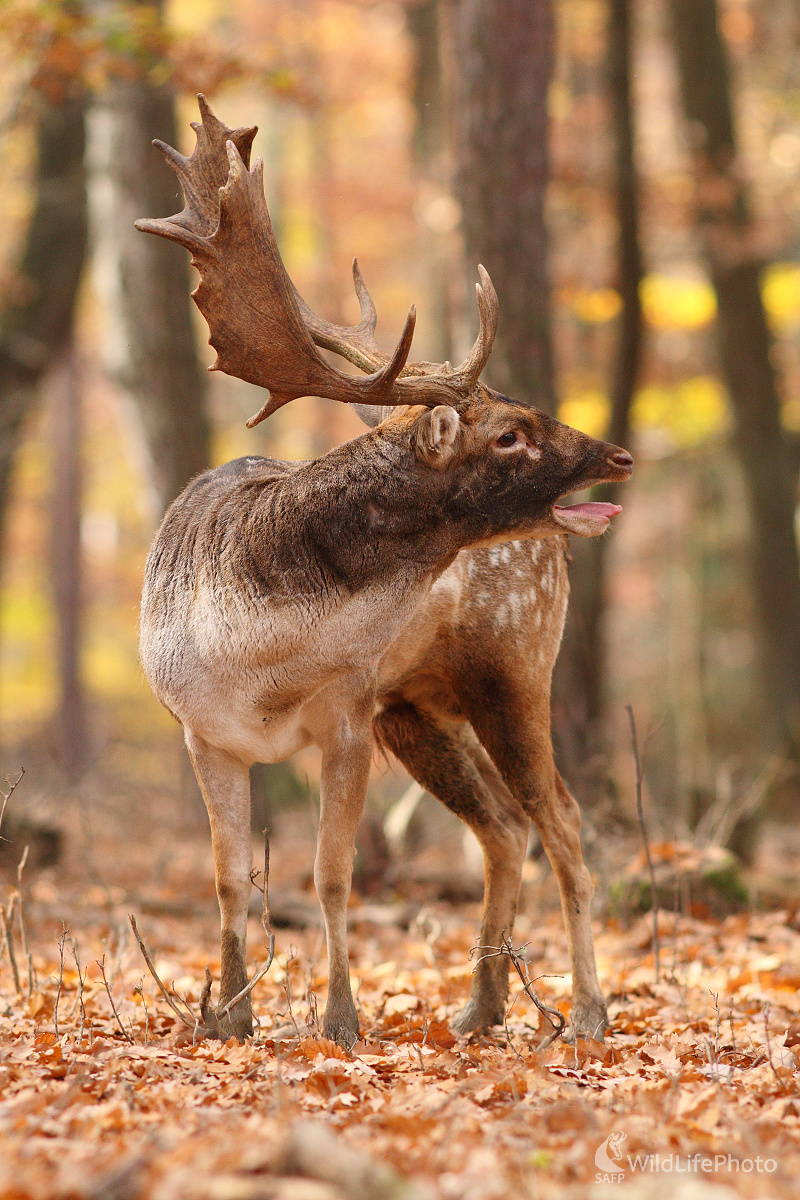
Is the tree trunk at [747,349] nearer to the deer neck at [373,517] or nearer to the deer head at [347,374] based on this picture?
the deer head at [347,374]

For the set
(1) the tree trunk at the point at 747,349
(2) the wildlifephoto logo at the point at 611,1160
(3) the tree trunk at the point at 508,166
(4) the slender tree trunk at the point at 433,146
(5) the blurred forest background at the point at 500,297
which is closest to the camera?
(2) the wildlifephoto logo at the point at 611,1160

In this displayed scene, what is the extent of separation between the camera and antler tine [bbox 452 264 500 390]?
198 inches

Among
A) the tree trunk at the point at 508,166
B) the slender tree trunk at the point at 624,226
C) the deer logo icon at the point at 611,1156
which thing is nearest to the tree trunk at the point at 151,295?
the tree trunk at the point at 508,166

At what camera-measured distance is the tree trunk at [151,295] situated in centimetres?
1066

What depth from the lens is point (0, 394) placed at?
1106 cm

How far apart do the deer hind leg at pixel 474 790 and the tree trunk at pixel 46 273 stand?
6.66 m

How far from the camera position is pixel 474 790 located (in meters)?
6.05

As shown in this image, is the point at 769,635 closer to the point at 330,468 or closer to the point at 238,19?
the point at 330,468

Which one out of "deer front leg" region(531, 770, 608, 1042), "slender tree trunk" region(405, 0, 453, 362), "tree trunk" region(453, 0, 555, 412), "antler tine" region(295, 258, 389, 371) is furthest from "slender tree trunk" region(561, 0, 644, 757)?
"antler tine" region(295, 258, 389, 371)

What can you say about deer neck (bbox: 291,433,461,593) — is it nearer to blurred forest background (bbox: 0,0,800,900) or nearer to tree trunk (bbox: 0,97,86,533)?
blurred forest background (bbox: 0,0,800,900)

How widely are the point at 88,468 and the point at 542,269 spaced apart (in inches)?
885

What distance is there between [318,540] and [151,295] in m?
6.54

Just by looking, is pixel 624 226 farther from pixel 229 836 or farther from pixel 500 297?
pixel 229 836

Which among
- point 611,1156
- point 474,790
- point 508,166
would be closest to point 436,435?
point 474,790
